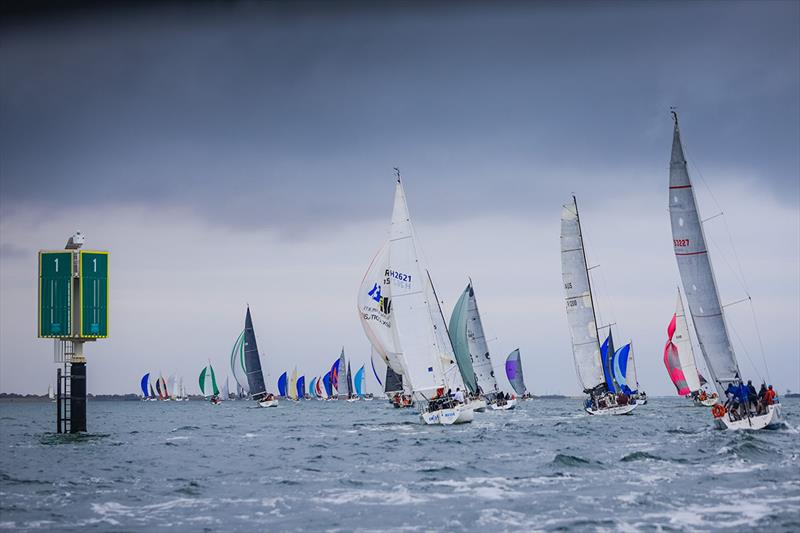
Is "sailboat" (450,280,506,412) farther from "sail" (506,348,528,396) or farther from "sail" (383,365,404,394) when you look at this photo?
"sail" (506,348,528,396)

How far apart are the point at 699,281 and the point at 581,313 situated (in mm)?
20288

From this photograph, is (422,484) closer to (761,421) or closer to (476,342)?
(761,421)

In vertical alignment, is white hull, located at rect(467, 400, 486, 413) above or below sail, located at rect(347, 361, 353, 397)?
below

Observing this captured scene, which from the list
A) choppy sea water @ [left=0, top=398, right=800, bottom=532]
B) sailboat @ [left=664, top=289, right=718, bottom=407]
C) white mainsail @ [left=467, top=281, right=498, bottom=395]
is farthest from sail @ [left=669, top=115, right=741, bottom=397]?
sailboat @ [left=664, top=289, right=718, bottom=407]

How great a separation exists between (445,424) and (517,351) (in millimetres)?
63695

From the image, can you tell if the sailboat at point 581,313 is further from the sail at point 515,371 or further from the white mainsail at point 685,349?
the sail at point 515,371

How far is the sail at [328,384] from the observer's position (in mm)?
151750

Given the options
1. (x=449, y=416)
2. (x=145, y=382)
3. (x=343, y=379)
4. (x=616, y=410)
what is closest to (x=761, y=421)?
(x=449, y=416)

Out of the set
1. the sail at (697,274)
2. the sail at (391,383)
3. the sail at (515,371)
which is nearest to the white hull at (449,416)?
the sail at (697,274)

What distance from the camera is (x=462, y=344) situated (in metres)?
64.2

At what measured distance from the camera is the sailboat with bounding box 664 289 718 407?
78.5 m

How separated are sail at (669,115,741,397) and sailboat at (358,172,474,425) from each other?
1269cm

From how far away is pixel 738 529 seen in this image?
707 inches

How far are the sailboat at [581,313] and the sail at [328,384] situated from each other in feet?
311
